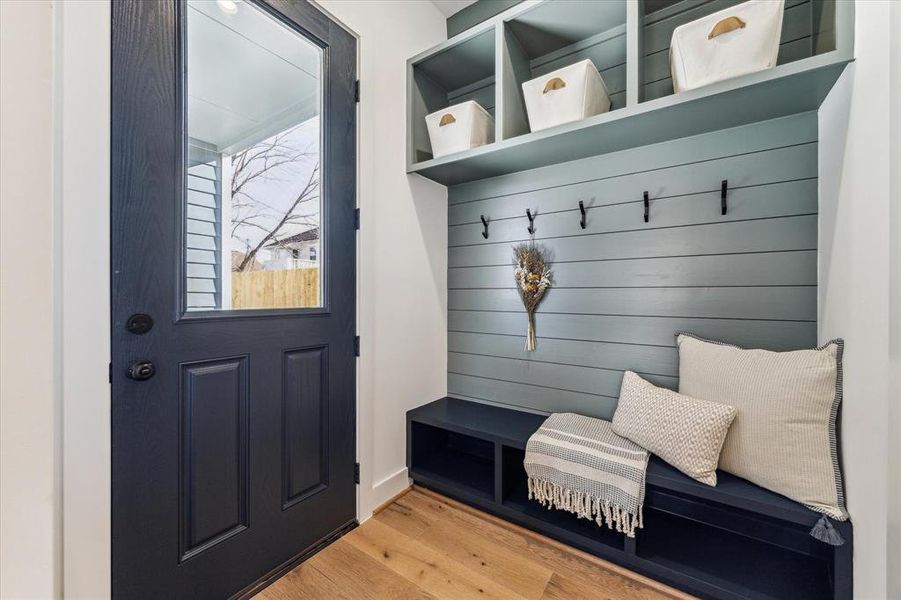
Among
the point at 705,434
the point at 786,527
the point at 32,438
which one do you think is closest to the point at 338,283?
the point at 32,438

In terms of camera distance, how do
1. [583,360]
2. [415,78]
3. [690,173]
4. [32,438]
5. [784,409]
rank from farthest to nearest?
[415,78], [583,360], [690,173], [784,409], [32,438]

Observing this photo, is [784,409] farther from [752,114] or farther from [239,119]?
[239,119]

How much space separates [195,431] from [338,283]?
756 millimetres

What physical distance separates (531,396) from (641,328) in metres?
0.67

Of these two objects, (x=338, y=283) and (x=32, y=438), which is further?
(x=338, y=283)

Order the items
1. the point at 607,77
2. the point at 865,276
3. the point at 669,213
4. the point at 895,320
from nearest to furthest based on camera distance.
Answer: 1. the point at 895,320
2. the point at 865,276
3. the point at 669,213
4. the point at 607,77

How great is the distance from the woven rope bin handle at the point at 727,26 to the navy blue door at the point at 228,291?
4.67ft

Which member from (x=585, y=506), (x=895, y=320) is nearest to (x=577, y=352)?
(x=585, y=506)

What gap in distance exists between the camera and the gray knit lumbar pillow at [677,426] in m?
1.27

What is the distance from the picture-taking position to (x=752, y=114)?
1.40 m

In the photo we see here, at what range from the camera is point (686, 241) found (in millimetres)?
1609

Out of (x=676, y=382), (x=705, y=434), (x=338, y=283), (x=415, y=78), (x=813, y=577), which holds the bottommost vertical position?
(x=813, y=577)

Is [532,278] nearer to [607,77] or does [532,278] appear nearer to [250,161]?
[607,77]

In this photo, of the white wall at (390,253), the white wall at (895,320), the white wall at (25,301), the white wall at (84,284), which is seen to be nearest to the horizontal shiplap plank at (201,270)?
the white wall at (84,284)
